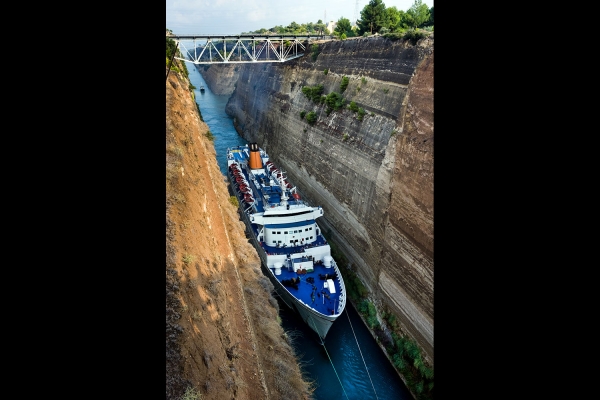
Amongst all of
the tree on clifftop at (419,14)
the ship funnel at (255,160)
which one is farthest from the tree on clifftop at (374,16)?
the ship funnel at (255,160)

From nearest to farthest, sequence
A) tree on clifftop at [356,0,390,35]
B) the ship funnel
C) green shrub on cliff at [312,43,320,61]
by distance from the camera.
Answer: the ship funnel < green shrub on cliff at [312,43,320,61] < tree on clifftop at [356,0,390,35]

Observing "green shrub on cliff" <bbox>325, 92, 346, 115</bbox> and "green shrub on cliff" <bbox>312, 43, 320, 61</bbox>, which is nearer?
"green shrub on cliff" <bbox>325, 92, 346, 115</bbox>

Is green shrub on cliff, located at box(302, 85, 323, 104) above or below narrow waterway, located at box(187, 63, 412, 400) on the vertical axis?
above

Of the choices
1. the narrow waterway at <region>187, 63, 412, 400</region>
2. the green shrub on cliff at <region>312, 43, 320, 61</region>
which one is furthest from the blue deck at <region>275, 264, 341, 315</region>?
the green shrub on cliff at <region>312, 43, 320, 61</region>

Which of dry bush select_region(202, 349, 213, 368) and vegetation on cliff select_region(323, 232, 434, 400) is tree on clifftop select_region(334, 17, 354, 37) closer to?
vegetation on cliff select_region(323, 232, 434, 400)

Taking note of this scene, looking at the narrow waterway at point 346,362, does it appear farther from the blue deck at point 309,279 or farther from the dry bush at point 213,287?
the dry bush at point 213,287

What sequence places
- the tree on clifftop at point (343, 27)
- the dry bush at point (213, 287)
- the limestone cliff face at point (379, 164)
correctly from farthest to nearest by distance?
the tree on clifftop at point (343, 27)
the limestone cliff face at point (379, 164)
the dry bush at point (213, 287)

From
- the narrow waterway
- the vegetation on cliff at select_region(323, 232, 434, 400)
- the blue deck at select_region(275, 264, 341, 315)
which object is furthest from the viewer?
the blue deck at select_region(275, 264, 341, 315)
